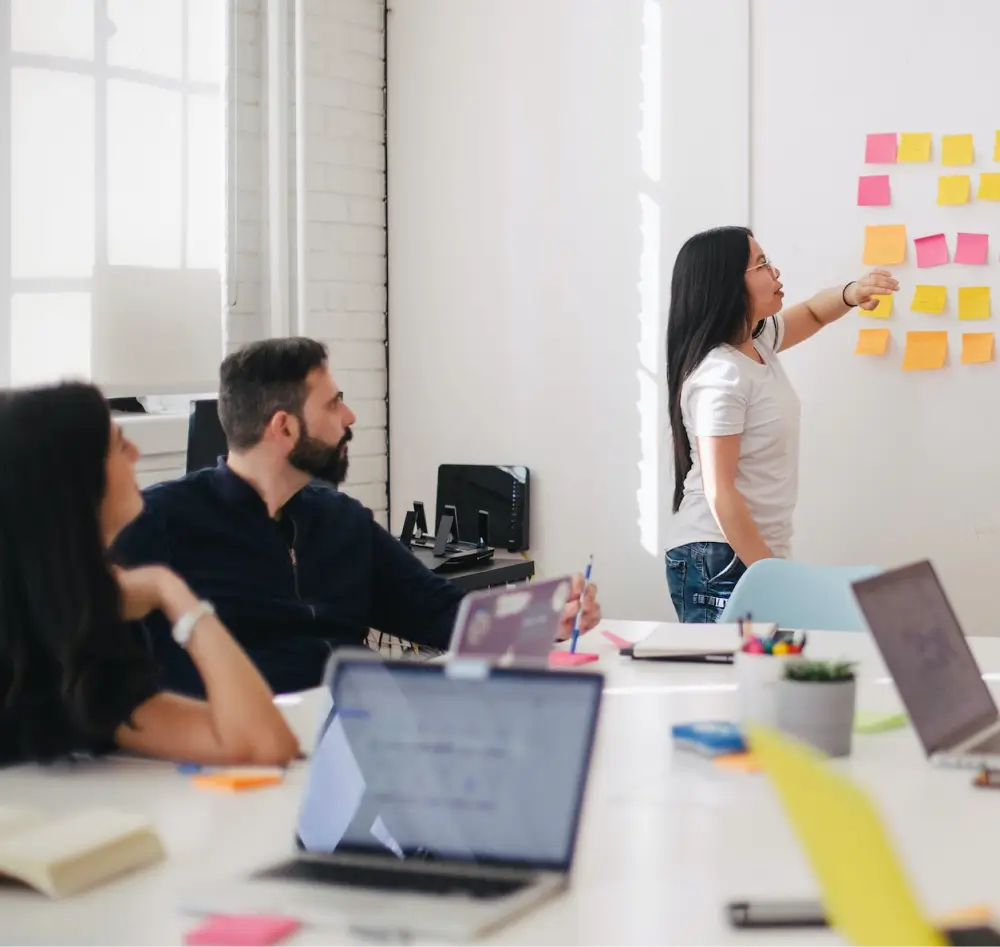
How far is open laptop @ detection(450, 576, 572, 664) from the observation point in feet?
5.28

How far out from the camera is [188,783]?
1.61 metres

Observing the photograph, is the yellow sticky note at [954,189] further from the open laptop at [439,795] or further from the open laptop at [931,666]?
the open laptop at [439,795]

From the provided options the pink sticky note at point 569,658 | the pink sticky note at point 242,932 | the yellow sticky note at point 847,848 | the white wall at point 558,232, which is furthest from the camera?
the white wall at point 558,232

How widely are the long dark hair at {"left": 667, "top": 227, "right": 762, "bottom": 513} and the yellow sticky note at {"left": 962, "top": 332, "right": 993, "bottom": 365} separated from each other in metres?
0.72

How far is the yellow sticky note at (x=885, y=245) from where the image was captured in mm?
3605

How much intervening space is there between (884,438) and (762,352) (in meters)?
0.61

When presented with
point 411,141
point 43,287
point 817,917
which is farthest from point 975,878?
point 411,141

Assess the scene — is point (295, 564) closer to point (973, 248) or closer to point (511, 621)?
point (511, 621)

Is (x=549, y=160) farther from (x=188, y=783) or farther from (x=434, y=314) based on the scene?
(x=188, y=783)

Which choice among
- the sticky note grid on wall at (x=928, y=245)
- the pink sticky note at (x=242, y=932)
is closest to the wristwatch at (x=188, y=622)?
the pink sticky note at (x=242, y=932)

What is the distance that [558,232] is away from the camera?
4.17 m

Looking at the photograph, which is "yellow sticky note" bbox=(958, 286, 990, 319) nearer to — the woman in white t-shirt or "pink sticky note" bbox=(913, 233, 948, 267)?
"pink sticky note" bbox=(913, 233, 948, 267)

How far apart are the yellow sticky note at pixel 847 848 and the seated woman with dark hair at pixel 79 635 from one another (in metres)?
1.32

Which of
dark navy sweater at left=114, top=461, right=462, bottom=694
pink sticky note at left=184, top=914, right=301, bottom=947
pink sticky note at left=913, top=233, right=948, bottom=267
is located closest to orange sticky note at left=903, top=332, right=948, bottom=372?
pink sticky note at left=913, top=233, right=948, bottom=267
